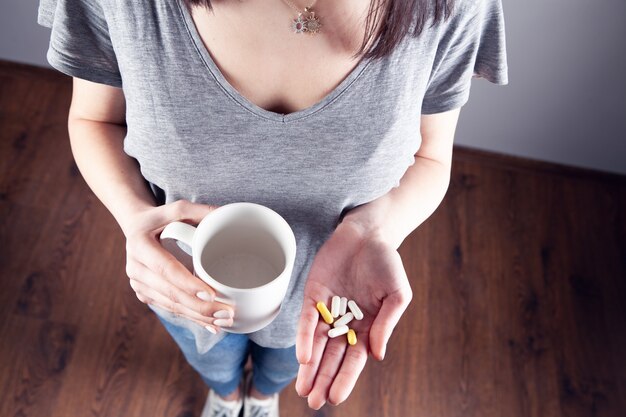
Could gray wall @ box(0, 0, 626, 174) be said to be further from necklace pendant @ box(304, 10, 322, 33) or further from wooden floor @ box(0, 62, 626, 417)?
necklace pendant @ box(304, 10, 322, 33)

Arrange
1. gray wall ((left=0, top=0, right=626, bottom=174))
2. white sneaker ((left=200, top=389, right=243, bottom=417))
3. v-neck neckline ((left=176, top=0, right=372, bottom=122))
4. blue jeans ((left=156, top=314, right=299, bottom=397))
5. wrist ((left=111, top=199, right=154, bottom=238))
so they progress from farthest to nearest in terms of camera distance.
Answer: gray wall ((left=0, top=0, right=626, bottom=174)) → white sneaker ((left=200, top=389, right=243, bottom=417)) → blue jeans ((left=156, top=314, right=299, bottom=397)) → wrist ((left=111, top=199, right=154, bottom=238)) → v-neck neckline ((left=176, top=0, right=372, bottom=122))

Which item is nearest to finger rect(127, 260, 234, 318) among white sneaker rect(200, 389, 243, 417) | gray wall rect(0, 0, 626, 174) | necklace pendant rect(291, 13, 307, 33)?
necklace pendant rect(291, 13, 307, 33)

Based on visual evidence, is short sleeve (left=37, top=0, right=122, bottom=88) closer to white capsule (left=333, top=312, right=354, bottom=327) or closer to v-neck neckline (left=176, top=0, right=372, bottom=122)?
v-neck neckline (left=176, top=0, right=372, bottom=122)

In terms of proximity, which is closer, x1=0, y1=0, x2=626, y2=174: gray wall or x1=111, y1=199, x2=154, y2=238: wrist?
x1=111, y1=199, x2=154, y2=238: wrist

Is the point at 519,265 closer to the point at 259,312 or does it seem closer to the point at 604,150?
the point at 604,150

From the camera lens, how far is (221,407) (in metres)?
1.47

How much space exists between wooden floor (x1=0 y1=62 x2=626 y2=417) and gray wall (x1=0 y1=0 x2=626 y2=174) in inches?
2.7

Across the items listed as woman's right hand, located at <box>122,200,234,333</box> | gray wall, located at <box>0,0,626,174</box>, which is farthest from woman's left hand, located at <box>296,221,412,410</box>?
gray wall, located at <box>0,0,626,174</box>

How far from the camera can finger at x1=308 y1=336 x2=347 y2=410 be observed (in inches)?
26.6

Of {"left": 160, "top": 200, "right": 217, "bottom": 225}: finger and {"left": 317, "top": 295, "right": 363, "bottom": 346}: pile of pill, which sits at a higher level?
{"left": 160, "top": 200, "right": 217, "bottom": 225}: finger

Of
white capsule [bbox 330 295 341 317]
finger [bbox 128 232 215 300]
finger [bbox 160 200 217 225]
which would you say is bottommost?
white capsule [bbox 330 295 341 317]

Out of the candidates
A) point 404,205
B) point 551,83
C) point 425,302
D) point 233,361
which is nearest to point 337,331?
point 404,205

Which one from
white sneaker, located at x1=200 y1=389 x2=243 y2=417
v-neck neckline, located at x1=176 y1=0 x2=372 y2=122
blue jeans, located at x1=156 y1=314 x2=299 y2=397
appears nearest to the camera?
v-neck neckline, located at x1=176 y1=0 x2=372 y2=122

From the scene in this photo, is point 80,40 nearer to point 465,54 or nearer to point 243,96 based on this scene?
point 243,96
